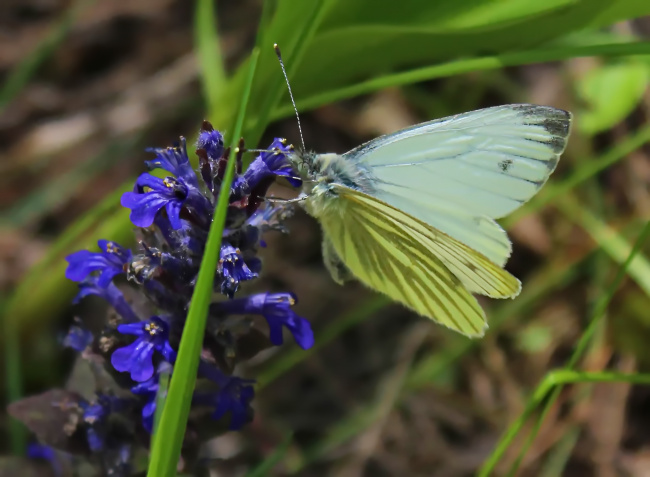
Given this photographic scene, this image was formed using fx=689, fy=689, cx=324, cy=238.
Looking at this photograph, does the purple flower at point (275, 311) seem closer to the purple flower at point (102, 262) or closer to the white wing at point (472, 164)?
the purple flower at point (102, 262)

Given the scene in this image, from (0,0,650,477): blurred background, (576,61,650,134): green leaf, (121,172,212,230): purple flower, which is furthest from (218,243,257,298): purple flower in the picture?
(576,61,650,134): green leaf

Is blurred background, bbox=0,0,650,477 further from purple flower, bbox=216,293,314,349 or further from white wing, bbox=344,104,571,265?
purple flower, bbox=216,293,314,349

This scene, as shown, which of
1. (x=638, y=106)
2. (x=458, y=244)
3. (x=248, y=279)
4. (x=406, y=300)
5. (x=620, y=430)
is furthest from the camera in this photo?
(x=638, y=106)

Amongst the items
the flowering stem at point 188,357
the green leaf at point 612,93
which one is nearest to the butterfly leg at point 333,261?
the flowering stem at point 188,357

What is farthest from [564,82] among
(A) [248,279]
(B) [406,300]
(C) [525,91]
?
(A) [248,279]

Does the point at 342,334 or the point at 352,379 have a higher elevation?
the point at 342,334

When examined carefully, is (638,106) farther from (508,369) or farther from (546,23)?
(546,23)
